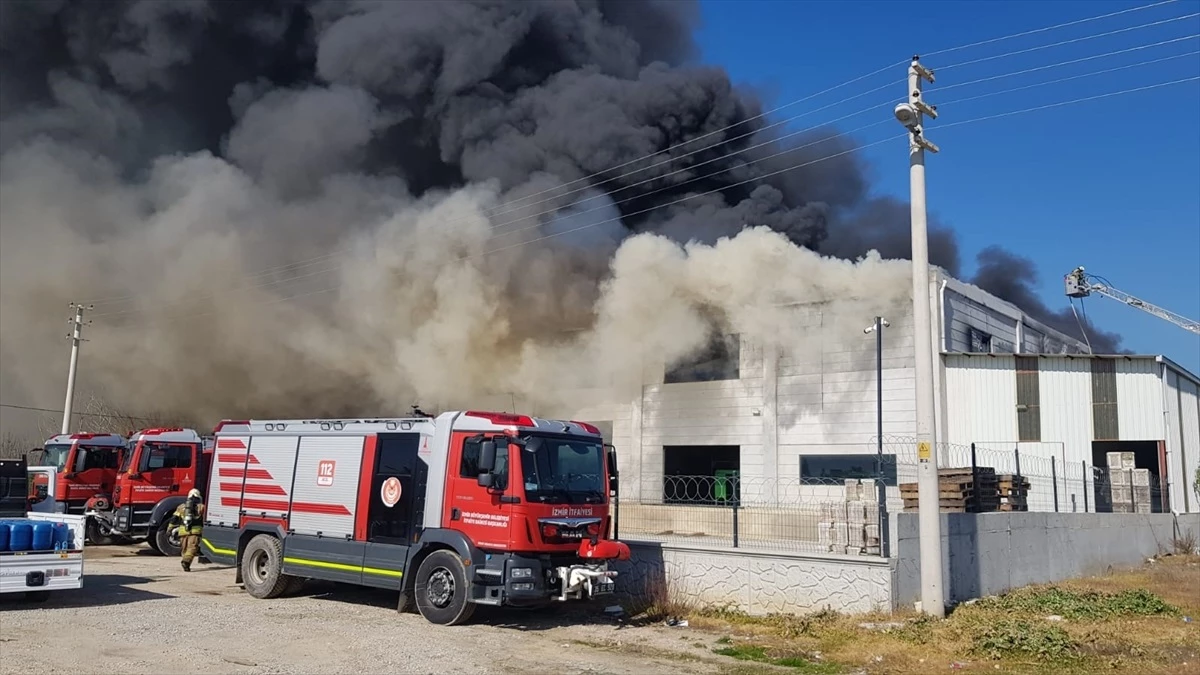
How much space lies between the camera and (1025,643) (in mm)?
9711

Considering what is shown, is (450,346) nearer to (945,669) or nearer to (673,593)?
(673,593)

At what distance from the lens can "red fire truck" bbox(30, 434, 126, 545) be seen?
2206 cm

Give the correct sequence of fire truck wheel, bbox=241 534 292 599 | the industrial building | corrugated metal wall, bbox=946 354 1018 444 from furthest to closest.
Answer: corrugated metal wall, bbox=946 354 1018 444 < the industrial building < fire truck wheel, bbox=241 534 292 599

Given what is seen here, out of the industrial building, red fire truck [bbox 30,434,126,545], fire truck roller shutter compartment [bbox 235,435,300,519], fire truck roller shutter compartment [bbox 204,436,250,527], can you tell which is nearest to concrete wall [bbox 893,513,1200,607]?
the industrial building

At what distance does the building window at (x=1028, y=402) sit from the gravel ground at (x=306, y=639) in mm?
19324

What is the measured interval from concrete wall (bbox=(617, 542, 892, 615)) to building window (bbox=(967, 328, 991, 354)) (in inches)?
832

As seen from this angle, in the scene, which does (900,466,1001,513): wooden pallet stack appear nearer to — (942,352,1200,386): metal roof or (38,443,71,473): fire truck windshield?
(942,352,1200,386): metal roof

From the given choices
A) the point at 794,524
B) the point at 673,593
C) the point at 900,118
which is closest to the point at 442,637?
the point at 673,593

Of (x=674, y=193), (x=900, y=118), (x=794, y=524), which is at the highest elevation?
(x=674, y=193)

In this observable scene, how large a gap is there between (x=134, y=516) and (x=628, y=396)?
15871 millimetres

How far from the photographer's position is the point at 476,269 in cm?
2695

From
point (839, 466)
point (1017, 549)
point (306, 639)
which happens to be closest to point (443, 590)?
point (306, 639)

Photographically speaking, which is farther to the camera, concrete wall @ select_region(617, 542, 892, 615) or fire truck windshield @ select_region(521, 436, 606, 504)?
concrete wall @ select_region(617, 542, 892, 615)

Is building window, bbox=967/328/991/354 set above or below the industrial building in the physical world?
above
